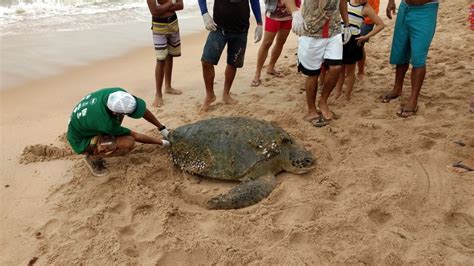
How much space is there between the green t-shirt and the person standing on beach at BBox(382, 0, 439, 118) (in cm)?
242

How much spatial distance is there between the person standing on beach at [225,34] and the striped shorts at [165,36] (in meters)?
0.42

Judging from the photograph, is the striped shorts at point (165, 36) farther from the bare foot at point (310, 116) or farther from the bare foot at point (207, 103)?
the bare foot at point (310, 116)

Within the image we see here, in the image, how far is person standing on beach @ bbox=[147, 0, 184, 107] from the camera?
3965 millimetres

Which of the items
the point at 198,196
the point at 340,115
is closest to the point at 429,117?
the point at 340,115

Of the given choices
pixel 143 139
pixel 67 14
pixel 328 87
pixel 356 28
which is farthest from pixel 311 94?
pixel 67 14

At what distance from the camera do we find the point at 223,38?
386 centimetres

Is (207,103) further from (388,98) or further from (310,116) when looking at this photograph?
(388,98)

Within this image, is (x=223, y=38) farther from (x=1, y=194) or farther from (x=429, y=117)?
(x=1, y=194)

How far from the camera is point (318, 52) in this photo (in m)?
3.37

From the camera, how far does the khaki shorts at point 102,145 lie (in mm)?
2891

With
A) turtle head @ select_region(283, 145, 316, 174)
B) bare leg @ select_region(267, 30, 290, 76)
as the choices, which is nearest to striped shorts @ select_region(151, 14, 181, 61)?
bare leg @ select_region(267, 30, 290, 76)

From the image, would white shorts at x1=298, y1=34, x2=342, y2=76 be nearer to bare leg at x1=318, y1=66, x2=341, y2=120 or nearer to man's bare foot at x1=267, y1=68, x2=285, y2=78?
bare leg at x1=318, y1=66, x2=341, y2=120

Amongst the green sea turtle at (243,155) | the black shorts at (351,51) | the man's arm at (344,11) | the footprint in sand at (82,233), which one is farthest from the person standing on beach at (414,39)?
the footprint in sand at (82,233)

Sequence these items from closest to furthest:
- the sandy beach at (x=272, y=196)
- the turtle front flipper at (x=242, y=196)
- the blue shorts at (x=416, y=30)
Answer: the sandy beach at (x=272, y=196)
the turtle front flipper at (x=242, y=196)
the blue shorts at (x=416, y=30)
